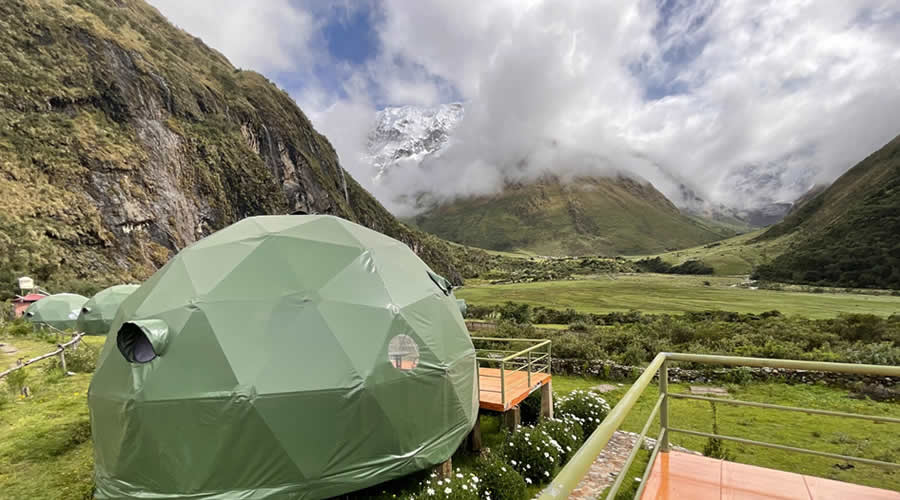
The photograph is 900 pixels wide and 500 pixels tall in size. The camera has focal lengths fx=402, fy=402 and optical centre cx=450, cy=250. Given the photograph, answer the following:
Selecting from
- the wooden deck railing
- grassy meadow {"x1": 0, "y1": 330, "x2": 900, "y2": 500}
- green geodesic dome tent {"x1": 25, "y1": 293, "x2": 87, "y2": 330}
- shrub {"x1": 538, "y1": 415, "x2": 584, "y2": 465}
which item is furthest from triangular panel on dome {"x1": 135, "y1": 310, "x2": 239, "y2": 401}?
green geodesic dome tent {"x1": 25, "y1": 293, "x2": 87, "y2": 330}

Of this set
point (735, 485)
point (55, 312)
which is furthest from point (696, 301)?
point (55, 312)

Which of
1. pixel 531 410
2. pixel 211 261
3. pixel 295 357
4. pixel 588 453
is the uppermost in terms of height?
pixel 211 261

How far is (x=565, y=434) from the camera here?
387 inches

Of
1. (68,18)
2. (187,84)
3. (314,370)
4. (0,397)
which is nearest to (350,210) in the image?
(187,84)

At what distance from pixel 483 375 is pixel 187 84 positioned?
73106mm

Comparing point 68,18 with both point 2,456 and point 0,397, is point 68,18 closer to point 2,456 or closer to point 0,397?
point 0,397

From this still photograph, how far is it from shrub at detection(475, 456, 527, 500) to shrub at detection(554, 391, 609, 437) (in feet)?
12.7

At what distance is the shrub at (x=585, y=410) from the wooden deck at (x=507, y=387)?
37.7 inches

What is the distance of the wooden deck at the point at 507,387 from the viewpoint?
30.9 ft

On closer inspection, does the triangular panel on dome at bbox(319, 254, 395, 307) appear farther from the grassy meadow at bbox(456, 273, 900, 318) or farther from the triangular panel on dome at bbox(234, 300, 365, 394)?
the grassy meadow at bbox(456, 273, 900, 318)

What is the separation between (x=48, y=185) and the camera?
129ft

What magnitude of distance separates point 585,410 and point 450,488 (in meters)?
6.43

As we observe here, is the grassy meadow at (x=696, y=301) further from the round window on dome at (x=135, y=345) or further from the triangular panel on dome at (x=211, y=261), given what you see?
the round window on dome at (x=135, y=345)

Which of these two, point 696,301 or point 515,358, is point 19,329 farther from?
point 696,301
